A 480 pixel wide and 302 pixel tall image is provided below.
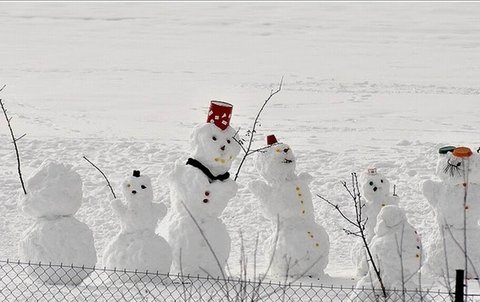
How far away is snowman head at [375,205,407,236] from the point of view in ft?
31.3

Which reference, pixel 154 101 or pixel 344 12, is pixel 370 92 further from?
pixel 344 12

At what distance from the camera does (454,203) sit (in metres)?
10.4

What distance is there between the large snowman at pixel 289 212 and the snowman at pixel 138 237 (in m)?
1.01

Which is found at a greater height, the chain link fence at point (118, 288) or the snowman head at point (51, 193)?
the snowman head at point (51, 193)

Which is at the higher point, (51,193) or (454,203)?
(51,193)

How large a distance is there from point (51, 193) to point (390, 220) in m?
2.76

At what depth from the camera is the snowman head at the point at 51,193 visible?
991 cm

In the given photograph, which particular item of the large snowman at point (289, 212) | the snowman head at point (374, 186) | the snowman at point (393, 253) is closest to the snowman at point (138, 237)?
the large snowman at point (289, 212)

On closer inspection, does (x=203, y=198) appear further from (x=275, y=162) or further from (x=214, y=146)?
(x=275, y=162)

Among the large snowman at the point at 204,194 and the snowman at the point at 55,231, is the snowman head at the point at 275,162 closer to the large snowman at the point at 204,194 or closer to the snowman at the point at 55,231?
the large snowman at the point at 204,194

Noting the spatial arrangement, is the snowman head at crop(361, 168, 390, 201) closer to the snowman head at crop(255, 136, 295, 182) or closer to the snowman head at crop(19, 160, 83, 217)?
the snowman head at crop(255, 136, 295, 182)

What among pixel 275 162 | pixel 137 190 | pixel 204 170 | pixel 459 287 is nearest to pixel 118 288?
pixel 137 190

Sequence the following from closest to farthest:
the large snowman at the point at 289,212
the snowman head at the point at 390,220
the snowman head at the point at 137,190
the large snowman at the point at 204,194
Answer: the snowman head at the point at 390,220
the snowman head at the point at 137,190
the large snowman at the point at 204,194
the large snowman at the point at 289,212

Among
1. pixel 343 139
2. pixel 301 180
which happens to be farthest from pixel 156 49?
pixel 301 180
